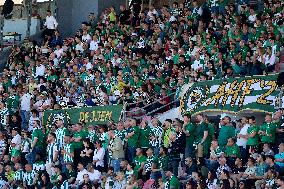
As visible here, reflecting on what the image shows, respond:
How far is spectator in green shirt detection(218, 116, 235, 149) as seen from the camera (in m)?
19.1

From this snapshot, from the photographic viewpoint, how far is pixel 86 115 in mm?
24000

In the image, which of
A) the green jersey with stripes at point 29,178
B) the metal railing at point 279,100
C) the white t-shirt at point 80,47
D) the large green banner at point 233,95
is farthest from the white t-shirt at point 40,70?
the metal railing at point 279,100

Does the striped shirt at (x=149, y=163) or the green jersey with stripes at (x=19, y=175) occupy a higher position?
the striped shirt at (x=149, y=163)

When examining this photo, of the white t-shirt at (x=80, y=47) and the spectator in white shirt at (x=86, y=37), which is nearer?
the white t-shirt at (x=80, y=47)

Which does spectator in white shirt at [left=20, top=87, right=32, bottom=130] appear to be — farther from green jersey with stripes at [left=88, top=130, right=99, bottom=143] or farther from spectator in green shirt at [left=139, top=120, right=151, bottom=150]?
spectator in green shirt at [left=139, top=120, right=151, bottom=150]

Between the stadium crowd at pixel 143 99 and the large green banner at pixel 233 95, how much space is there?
0.43 meters

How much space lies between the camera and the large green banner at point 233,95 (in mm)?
19875

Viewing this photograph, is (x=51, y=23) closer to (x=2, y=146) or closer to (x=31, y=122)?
(x=31, y=122)

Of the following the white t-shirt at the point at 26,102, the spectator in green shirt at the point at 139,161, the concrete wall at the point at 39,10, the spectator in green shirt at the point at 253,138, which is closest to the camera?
the spectator in green shirt at the point at 253,138

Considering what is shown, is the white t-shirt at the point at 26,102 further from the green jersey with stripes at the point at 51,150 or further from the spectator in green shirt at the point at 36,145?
the green jersey with stripes at the point at 51,150

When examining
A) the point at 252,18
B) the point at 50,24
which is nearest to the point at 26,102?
the point at 50,24

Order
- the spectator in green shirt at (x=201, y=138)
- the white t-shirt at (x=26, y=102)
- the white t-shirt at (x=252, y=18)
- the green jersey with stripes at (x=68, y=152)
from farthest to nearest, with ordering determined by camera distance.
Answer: the white t-shirt at (x=26, y=102)
the white t-shirt at (x=252, y=18)
the green jersey with stripes at (x=68, y=152)
the spectator in green shirt at (x=201, y=138)

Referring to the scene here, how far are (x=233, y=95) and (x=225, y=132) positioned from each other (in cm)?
168

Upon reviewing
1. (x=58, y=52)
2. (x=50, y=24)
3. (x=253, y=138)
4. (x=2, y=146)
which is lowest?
(x=2, y=146)
